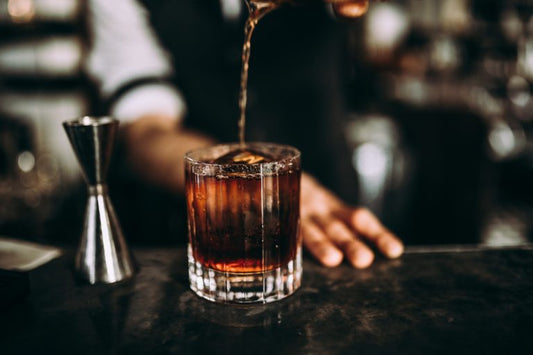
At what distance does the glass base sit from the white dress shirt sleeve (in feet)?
4.29

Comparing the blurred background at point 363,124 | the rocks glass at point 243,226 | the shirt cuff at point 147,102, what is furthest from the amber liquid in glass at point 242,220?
the shirt cuff at point 147,102

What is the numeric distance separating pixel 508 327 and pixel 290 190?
1.27 feet

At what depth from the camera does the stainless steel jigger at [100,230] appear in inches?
32.5

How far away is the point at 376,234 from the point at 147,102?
4.23ft

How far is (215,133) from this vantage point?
6.63 ft

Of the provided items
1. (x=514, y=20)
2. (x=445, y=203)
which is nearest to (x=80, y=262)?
(x=445, y=203)

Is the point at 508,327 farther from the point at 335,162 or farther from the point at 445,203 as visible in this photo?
the point at 445,203

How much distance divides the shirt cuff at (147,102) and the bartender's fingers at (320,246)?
114 cm

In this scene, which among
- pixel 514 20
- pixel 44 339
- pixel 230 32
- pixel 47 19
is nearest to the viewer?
pixel 44 339

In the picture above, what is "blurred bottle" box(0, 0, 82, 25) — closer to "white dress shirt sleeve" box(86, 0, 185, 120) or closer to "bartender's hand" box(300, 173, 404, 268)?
"white dress shirt sleeve" box(86, 0, 185, 120)

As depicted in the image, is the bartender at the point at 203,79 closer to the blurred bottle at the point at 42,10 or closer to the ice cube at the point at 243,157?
the ice cube at the point at 243,157

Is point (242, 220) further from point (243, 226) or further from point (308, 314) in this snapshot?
point (308, 314)

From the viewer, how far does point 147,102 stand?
6.43 ft

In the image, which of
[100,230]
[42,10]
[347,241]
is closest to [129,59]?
[100,230]
